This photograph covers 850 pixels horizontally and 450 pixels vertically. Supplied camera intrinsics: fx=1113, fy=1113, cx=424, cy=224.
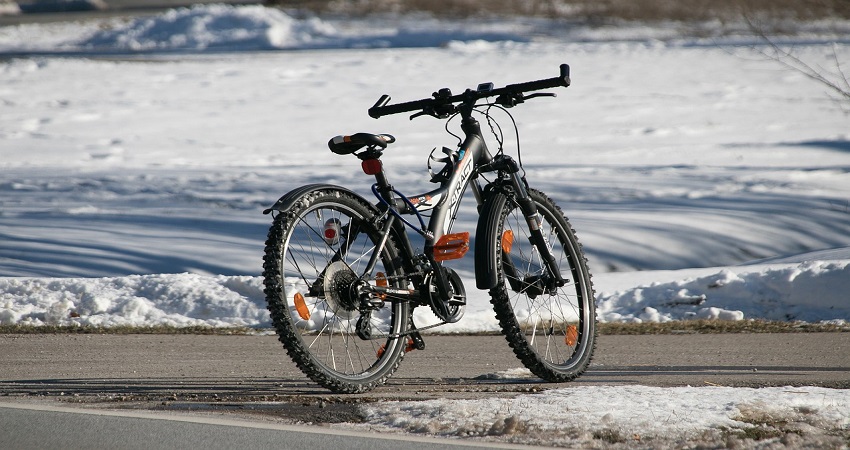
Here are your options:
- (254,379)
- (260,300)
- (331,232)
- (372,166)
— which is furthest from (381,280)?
(260,300)

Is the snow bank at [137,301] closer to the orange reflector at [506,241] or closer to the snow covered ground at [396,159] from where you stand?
the snow covered ground at [396,159]

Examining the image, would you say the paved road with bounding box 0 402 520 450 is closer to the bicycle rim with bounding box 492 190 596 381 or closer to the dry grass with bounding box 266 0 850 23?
the bicycle rim with bounding box 492 190 596 381

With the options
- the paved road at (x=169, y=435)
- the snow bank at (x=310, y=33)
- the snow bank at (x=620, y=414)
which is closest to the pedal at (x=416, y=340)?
the snow bank at (x=620, y=414)

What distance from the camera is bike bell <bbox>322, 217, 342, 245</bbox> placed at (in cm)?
442

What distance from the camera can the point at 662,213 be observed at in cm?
1132

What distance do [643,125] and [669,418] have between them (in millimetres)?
14150

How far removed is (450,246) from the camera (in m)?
4.74

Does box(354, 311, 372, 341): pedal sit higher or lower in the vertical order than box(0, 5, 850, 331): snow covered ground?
lower

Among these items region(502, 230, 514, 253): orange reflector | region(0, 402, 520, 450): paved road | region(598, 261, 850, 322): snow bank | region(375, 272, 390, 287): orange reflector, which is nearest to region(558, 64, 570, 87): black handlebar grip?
region(502, 230, 514, 253): orange reflector

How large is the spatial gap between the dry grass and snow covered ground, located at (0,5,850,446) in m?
2.90

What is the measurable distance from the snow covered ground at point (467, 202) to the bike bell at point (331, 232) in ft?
2.29

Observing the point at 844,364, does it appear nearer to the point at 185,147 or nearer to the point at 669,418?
the point at 669,418

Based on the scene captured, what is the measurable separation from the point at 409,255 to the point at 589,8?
104ft

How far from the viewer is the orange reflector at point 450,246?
4.73 m
